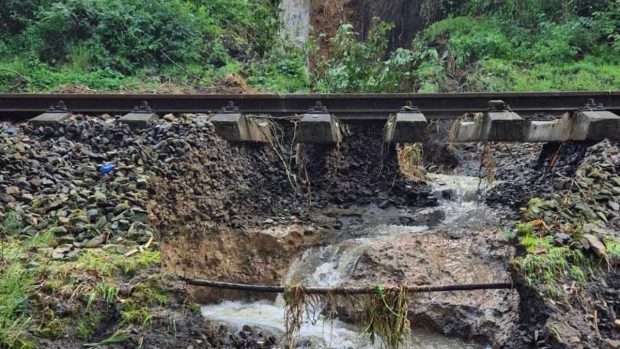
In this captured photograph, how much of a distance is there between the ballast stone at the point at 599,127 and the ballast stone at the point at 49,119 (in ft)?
15.9

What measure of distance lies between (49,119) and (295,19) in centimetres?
815

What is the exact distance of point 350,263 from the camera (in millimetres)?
4754

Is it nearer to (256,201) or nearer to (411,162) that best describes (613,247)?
(256,201)

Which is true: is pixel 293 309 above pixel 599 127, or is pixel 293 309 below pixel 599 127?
below

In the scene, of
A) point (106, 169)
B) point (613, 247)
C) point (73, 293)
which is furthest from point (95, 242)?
point (613, 247)

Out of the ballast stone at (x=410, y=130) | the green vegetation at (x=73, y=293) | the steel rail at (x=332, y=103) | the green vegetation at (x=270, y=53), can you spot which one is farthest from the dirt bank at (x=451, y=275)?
the green vegetation at (x=270, y=53)

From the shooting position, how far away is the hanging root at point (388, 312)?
337 cm

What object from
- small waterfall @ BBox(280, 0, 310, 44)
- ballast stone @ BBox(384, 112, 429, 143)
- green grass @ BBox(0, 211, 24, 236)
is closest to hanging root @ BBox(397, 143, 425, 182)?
ballast stone @ BBox(384, 112, 429, 143)

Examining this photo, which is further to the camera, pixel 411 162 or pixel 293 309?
pixel 411 162

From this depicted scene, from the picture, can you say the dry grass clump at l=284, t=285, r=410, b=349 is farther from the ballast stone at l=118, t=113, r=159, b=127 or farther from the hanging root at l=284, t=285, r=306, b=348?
the ballast stone at l=118, t=113, r=159, b=127

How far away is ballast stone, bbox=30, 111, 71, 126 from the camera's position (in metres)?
5.22

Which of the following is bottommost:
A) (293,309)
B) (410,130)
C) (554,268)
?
(293,309)

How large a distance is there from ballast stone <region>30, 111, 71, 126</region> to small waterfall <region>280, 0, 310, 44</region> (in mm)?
6994

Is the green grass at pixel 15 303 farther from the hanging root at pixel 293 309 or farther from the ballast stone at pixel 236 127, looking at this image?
the ballast stone at pixel 236 127
